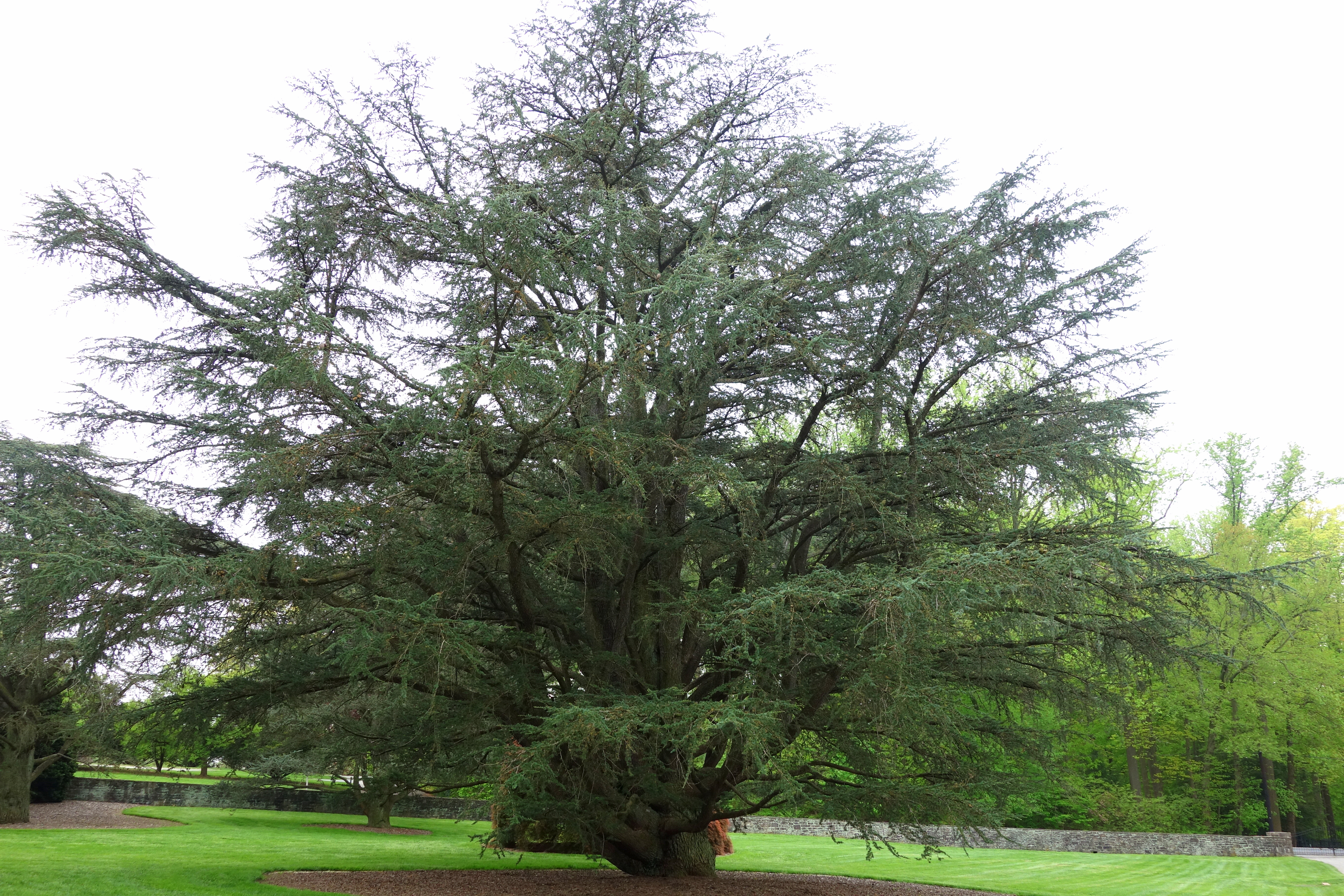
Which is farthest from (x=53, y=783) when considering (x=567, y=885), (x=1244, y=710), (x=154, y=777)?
(x=1244, y=710)

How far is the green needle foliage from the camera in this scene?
7883mm

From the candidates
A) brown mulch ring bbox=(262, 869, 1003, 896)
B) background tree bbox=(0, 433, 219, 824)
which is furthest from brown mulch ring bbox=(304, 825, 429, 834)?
background tree bbox=(0, 433, 219, 824)

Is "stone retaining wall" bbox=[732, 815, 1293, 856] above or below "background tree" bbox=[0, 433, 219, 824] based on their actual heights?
below

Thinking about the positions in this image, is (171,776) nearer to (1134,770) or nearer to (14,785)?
(14,785)

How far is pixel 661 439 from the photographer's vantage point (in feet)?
28.3

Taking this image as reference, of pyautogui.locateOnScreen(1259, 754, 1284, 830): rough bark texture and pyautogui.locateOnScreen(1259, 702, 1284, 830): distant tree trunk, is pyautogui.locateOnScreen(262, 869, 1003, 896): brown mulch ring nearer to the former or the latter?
pyautogui.locateOnScreen(1259, 702, 1284, 830): distant tree trunk

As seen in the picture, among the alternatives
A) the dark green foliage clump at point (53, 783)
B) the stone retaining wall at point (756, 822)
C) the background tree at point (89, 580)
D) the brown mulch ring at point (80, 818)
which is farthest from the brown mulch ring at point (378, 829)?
the background tree at point (89, 580)

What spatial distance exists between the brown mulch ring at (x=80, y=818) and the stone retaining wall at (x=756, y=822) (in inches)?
85.1

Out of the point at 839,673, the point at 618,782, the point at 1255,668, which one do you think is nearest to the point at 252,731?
the point at 618,782

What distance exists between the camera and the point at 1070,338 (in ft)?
34.7

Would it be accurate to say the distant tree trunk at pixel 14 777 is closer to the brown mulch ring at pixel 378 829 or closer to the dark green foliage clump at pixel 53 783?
the dark green foliage clump at pixel 53 783

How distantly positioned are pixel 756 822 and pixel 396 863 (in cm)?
1628

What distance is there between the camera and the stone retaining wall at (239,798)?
2802 cm

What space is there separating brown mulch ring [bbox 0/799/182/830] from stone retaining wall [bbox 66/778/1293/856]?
216 centimetres
